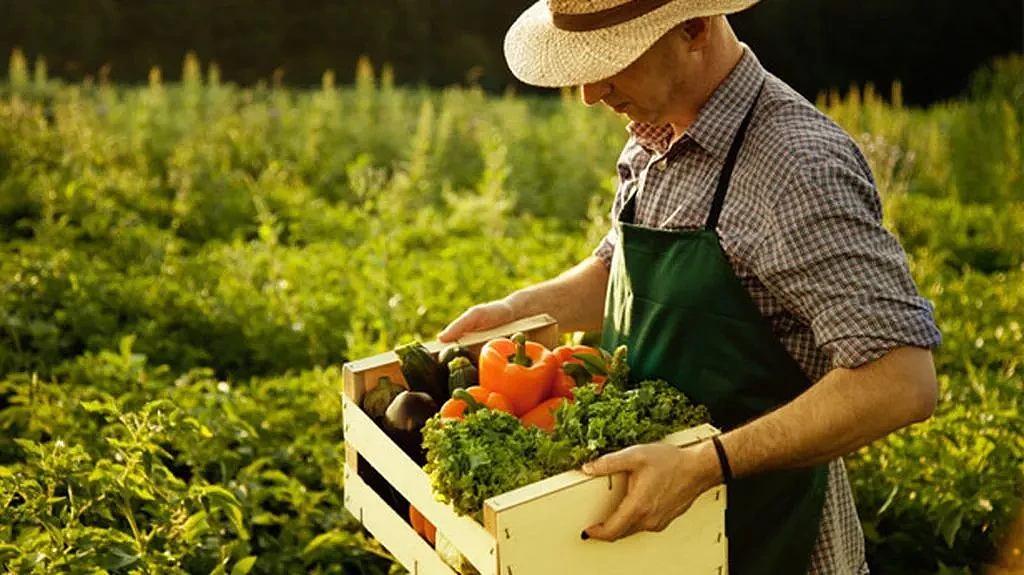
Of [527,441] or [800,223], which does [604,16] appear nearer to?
[800,223]

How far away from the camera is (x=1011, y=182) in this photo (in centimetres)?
751

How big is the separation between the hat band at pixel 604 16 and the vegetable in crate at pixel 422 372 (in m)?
0.70

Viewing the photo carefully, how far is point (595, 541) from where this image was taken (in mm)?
2139

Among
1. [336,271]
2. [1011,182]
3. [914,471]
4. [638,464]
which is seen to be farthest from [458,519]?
[1011,182]

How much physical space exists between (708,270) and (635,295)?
0.74 feet

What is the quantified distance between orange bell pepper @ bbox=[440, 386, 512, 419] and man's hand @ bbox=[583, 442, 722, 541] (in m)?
0.32

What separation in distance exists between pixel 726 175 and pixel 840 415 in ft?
1.63

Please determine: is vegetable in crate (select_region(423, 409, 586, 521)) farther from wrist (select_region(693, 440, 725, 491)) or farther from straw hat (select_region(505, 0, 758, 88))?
straw hat (select_region(505, 0, 758, 88))

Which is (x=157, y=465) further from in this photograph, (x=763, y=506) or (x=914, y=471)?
(x=914, y=471)

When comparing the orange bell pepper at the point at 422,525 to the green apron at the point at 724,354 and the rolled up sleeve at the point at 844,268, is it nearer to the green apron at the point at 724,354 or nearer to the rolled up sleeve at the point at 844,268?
the green apron at the point at 724,354

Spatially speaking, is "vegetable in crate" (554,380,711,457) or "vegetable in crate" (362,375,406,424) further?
"vegetable in crate" (362,375,406,424)

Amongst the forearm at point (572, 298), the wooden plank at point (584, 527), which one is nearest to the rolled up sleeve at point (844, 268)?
the wooden plank at point (584, 527)

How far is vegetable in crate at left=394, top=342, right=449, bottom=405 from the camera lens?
261cm

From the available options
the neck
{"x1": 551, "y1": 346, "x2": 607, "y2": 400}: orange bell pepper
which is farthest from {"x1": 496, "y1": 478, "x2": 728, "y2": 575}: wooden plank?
the neck
